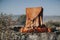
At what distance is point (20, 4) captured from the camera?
564 centimetres

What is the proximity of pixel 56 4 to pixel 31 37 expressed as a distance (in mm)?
674

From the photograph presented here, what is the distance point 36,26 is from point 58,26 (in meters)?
0.36

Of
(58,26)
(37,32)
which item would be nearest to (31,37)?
(37,32)

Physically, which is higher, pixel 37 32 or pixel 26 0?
pixel 26 0

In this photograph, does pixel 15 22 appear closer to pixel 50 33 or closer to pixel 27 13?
pixel 27 13

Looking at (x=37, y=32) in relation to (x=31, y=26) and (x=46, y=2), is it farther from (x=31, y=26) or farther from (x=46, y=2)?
(x=46, y=2)

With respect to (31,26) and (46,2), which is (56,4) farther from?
(31,26)

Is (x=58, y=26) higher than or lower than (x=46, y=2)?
lower

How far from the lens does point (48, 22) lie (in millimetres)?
5613

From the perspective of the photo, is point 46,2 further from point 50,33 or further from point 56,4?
point 50,33

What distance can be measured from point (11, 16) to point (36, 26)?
44 cm

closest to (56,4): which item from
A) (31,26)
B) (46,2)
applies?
(46,2)

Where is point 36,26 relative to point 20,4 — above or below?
below

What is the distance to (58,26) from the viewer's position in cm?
559
